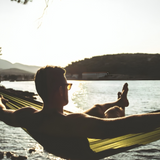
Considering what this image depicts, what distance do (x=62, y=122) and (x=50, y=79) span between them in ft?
1.15

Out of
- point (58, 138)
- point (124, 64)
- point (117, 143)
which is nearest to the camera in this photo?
point (58, 138)

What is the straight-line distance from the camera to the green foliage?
106 m

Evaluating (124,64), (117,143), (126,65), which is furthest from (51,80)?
(124,64)

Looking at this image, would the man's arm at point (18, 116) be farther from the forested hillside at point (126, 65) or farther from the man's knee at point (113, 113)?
the forested hillside at point (126, 65)

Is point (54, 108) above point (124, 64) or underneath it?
underneath

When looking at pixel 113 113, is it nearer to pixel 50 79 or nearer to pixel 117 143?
pixel 117 143

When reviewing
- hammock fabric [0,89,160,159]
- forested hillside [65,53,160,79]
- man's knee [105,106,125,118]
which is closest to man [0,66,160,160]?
hammock fabric [0,89,160,159]

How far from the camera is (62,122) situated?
4.75 ft

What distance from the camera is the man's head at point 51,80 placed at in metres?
1.43

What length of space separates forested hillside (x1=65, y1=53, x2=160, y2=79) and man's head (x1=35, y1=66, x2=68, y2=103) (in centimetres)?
10941

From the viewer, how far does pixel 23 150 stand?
7.42m

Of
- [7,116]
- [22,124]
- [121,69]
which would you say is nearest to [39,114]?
[22,124]

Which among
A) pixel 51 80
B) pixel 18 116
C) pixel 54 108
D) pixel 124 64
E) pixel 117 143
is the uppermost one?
pixel 124 64

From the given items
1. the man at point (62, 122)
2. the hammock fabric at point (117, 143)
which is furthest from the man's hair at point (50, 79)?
the hammock fabric at point (117, 143)
